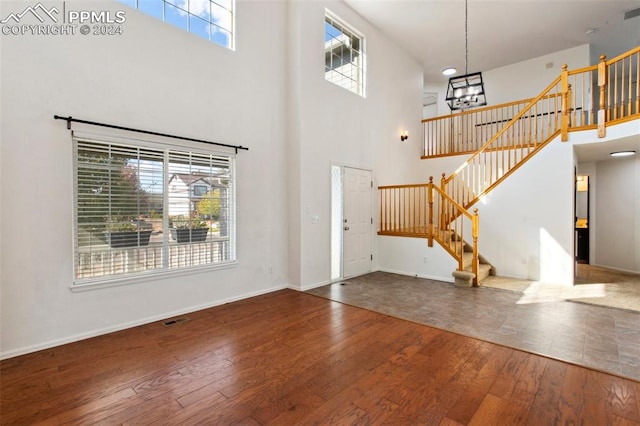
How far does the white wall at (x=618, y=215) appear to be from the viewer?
6523 millimetres

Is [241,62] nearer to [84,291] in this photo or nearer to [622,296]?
[84,291]

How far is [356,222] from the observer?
5891 millimetres

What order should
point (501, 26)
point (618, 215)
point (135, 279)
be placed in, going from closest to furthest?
point (135, 279) < point (501, 26) < point (618, 215)

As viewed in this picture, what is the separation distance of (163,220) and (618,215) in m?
9.18

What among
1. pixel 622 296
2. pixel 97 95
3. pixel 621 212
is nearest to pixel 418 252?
pixel 622 296

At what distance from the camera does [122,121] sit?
131 inches

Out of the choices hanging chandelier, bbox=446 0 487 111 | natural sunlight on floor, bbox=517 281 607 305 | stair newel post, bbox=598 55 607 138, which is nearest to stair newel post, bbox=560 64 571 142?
stair newel post, bbox=598 55 607 138

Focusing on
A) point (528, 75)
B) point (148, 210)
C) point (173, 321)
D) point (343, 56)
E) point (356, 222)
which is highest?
point (528, 75)

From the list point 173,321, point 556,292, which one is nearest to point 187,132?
point 173,321

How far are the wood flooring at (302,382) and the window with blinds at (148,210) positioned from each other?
81 centimetres

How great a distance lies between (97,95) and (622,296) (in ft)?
24.2

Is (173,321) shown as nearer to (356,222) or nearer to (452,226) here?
(356,222)

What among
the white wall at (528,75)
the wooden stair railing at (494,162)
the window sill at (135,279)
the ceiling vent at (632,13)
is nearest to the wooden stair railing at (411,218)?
the wooden stair railing at (494,162)

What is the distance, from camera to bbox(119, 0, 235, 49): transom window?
3559 millimetres
